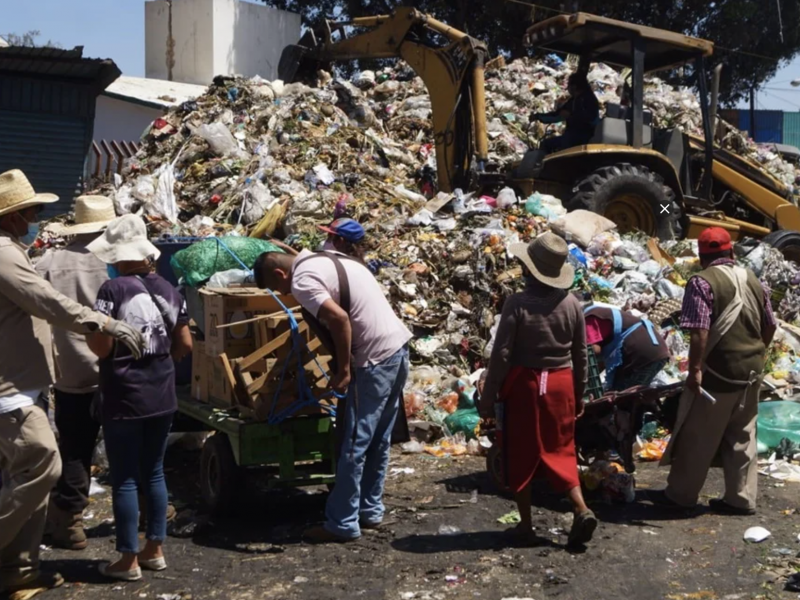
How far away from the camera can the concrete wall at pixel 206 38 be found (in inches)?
966

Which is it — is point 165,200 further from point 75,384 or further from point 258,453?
point 258,453

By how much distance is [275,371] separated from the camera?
536 centimetres

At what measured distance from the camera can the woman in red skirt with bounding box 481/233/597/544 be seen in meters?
5.13

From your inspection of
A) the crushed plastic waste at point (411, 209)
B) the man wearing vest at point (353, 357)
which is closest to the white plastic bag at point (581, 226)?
the crushed plastic waste at point (411, 209)

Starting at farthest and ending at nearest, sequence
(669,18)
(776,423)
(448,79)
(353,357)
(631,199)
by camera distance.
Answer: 1. (669,18)
2. (448,79)
3. (631,199)
4. (776,423)
5. (353,357)

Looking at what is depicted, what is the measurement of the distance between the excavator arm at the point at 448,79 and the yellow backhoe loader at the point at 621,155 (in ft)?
0.04

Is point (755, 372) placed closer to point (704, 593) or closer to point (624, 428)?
point (624, 428)

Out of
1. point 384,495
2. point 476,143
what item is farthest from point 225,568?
point 476,143

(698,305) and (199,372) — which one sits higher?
(698,305)

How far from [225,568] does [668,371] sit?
4.45 metres

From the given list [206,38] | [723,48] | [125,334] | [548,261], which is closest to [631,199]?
[548,261]

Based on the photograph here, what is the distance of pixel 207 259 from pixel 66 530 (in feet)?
6.33

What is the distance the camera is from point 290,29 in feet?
87.6

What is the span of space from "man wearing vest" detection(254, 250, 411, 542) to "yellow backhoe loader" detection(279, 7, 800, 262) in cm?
577
